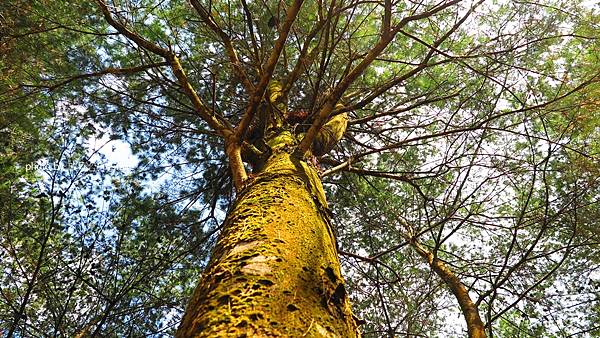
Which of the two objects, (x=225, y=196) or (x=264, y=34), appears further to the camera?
(x=225, y=196)

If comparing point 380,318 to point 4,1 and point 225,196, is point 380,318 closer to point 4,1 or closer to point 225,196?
point 225,196

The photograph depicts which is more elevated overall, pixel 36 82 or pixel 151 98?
pixel 151 98

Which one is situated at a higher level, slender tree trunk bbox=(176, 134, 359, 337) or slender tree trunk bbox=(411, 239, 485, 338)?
slender tree trunk bbox=(411, 239, 485, 338)

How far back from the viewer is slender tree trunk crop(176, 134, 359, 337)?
98cm

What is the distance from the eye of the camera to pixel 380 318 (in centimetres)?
459

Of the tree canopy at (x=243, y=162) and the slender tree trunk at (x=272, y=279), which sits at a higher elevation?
the tree canopy at (x=243, y=162)

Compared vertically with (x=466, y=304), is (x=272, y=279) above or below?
below

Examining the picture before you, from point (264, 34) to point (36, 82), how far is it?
7.99ft

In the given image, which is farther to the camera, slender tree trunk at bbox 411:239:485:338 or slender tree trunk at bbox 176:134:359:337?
slender tree trunk at bbox 411:239:485:338

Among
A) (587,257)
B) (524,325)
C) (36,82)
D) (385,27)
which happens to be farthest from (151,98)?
(587,257)

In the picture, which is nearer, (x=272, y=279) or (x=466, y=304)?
(x=272, y=279)

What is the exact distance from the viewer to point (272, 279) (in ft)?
3.80

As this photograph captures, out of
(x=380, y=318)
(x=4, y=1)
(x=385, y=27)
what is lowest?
(x=380, y=318)

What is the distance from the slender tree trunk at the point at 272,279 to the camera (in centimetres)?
98
